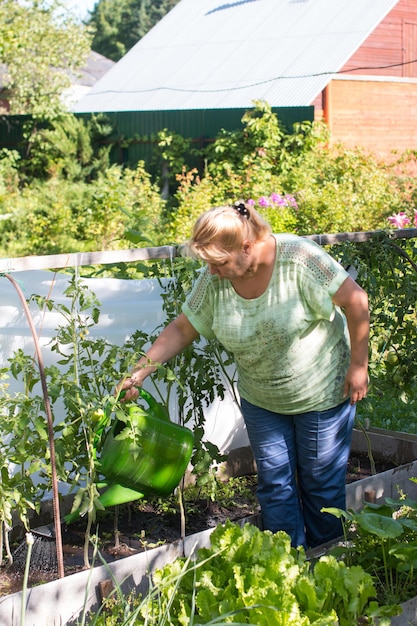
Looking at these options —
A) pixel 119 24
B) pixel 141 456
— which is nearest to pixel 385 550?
pixel 141 456

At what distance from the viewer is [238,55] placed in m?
17.8

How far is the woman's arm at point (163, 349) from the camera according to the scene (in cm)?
284

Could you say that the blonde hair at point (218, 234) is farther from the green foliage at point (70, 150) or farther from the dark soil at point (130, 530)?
the green foliage at point (70, 150)

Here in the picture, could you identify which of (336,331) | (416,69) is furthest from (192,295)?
(416,69)

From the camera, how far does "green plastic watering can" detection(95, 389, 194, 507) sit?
273cm

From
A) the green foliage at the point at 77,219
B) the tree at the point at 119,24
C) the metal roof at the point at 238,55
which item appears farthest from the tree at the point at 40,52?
the tree at the point at 119,24

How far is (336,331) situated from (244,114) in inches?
495

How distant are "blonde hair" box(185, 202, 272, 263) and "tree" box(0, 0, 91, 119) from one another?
20979 millimetres

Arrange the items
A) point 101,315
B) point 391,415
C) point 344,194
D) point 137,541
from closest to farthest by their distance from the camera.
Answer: point 137,541, point 101,315, point 391,415, point 344,194

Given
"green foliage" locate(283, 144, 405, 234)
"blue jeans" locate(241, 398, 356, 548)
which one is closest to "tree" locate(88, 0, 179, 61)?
"green foliage" locate(283, 144, 405, 234)

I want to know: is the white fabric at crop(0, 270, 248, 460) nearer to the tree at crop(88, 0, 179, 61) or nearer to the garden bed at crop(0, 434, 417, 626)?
the garden bed at crop(0, 434, 417, 626)

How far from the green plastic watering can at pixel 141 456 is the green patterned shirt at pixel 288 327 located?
1.01ft

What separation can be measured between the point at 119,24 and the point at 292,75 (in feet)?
177

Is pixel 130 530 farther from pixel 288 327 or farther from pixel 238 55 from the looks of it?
pixel 238 55
